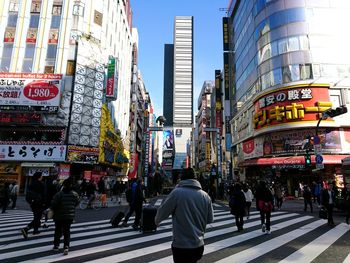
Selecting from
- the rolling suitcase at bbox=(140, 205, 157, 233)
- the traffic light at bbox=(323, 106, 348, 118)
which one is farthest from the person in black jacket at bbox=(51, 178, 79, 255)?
the traffic light at bbox=(323, 106, 348, 118)

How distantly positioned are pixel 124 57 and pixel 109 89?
55.1 ft

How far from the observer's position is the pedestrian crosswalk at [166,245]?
5.71 metres

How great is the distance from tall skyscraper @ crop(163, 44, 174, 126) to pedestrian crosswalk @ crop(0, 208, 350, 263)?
146 metres

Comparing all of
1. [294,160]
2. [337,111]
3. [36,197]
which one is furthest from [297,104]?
[36,197]

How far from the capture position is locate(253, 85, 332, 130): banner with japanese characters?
1040 inches

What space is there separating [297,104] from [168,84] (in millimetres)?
140613

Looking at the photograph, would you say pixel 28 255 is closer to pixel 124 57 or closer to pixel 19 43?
pixel 19 43

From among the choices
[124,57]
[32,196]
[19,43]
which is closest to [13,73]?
[19,43]

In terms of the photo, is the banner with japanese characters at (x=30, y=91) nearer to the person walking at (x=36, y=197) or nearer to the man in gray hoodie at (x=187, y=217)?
the person walking at (x=36, y=197)

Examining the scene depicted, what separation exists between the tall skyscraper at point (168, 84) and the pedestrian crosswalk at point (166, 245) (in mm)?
146440

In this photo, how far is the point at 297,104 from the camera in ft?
88.2

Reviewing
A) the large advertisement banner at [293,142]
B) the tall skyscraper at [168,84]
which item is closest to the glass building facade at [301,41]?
the large advertisement banner at [293,142]

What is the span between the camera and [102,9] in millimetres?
33344

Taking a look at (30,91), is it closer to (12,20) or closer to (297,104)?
(12,20)
